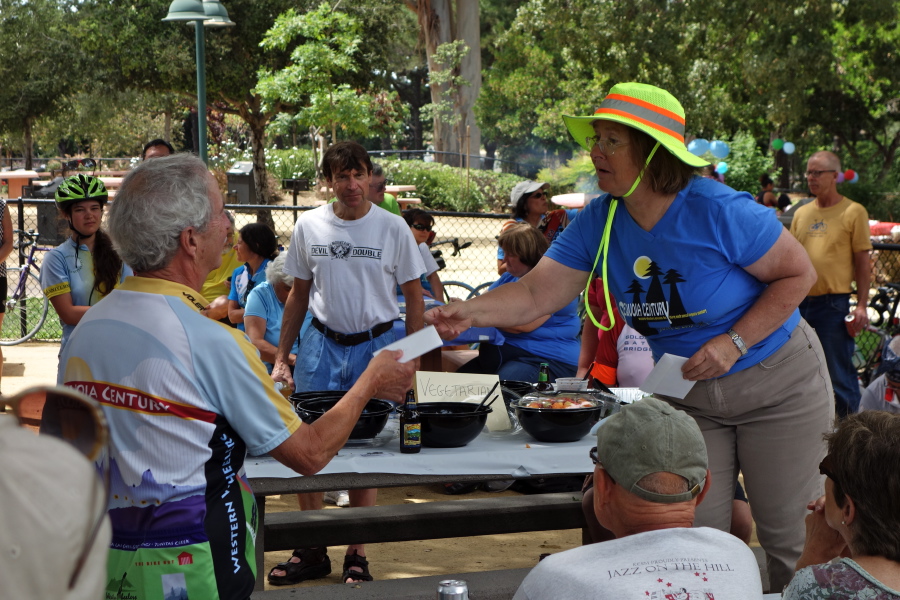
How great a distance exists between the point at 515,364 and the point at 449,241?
323 inches

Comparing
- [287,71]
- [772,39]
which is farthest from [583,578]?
[287,71]

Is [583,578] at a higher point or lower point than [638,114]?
lower

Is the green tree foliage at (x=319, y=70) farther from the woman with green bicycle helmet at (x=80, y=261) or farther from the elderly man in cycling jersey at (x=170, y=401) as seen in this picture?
the elderly man in cycling jersey at (x=170, y=401)

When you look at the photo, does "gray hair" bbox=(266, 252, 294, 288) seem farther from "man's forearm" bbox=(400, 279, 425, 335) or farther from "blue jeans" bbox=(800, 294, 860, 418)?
"blue jeans" bbox=(800, 294, 860, 418)

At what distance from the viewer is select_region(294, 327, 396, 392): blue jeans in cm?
466

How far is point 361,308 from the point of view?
4.70m

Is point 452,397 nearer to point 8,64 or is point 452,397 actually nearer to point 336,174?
point 336,174

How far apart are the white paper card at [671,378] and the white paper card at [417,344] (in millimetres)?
749

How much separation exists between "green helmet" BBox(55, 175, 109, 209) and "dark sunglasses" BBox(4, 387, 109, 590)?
4.72 m

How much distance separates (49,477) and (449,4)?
31149 millimetres

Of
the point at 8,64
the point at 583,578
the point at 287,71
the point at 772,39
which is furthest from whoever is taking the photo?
the point at 8,64

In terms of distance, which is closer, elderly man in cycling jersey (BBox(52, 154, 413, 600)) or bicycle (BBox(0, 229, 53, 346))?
elderly man in cycling jersey (BBox(52, 154, 413, 600))

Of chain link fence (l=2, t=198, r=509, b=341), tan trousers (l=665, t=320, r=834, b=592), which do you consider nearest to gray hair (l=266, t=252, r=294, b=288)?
chain link fence (l=2, t=198, r=509, b=341)

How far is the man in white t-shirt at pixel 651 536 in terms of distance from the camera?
1733 mm
